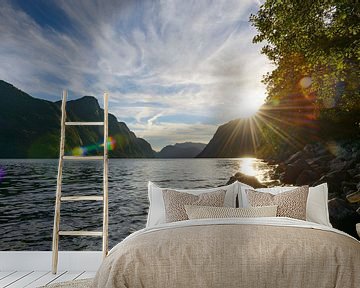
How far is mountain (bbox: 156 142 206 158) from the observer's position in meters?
5.71

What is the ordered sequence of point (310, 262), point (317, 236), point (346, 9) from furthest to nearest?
point (346, 9) < point (317, 236) < point (310, 262)

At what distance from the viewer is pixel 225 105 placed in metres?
5.67

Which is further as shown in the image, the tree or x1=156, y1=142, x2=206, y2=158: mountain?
x1=156, y1=142, x2=206, y2=158: mountain

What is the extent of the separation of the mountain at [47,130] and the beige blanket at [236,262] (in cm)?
294

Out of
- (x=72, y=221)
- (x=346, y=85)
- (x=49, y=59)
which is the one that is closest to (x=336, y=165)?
(x=346, y=85)

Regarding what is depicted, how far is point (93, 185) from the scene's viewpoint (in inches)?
230

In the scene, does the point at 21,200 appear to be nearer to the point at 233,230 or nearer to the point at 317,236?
the point at 233,230

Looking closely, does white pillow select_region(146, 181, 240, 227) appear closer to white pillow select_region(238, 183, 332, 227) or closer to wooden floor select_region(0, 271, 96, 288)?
white pillow select_region(238, 183, 332, 227)

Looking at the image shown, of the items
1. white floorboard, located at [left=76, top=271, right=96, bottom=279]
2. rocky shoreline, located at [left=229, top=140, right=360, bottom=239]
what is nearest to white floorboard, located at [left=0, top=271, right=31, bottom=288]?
white floorboard, located at [left=76, top=271, right=96, bottom=279]

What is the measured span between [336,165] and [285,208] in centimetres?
190

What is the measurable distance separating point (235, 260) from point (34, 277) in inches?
107

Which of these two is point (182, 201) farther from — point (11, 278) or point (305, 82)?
point (305, 82)

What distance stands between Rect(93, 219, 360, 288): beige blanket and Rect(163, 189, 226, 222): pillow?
3.40ft

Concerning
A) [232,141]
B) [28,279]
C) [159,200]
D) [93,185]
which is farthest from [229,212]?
[93,185]
